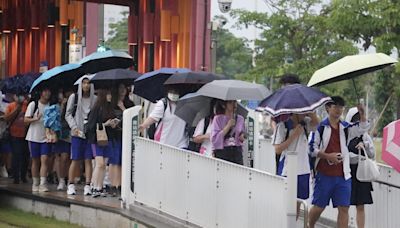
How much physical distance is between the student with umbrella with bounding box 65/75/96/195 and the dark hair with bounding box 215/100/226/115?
3.38m

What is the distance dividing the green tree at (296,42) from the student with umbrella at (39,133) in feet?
68.9

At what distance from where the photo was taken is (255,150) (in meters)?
12.1

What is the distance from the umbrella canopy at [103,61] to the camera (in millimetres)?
14250

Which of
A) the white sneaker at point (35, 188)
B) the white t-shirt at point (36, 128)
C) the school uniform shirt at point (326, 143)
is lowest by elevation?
the white sneaker at point (35, 188)

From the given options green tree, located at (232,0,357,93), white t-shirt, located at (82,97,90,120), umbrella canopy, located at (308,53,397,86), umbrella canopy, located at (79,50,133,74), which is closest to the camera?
umbrella canopy, located at (308,53,397,86)

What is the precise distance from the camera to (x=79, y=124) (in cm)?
1288

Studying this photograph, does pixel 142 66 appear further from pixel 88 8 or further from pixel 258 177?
pixel 258 177

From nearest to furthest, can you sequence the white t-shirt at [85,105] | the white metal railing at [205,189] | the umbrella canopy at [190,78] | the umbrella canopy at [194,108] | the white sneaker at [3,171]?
the white metal railing at [205,189]
the umbrella canopy at [194,108]
the umbrella canopy at [190,78]
the white t-shirt at [85,105]
the white sneaker at [3,171]

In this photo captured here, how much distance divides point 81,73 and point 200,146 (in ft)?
13.4

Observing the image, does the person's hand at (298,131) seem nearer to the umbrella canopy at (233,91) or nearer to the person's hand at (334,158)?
the person's hand at (334,158)

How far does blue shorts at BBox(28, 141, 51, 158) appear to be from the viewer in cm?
1359

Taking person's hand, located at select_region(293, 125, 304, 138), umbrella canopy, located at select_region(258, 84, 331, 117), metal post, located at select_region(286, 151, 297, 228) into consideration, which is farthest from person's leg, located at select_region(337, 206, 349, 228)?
metal post, located at select_region(286, 151, 297, 228)

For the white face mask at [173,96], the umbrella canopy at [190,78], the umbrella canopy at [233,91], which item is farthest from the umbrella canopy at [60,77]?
the umbrella canopy at [233,91]

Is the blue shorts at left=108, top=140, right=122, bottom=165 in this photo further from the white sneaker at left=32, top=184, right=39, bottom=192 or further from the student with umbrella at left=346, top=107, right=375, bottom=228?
the student with umbrella at left=346, top=107, right=375, bottom=228
